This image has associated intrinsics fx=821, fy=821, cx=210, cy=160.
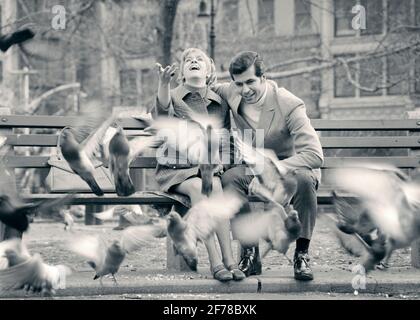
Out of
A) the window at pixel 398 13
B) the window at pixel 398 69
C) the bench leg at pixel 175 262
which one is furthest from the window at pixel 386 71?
the bench leg at pixel 175 262

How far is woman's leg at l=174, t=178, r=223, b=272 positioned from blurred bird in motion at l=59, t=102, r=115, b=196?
55 centimetres

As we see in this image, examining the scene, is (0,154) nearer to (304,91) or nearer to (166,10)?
(166,10)

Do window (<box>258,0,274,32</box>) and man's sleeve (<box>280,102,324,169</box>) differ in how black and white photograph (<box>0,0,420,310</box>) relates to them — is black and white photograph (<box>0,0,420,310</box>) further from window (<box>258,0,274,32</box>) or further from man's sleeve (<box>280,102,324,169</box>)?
window (<box>258,0,274,32</box>)

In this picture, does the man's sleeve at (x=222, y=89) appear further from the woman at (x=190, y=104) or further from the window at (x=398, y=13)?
the window at (x=398, y=13)

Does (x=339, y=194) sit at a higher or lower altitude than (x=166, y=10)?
lower

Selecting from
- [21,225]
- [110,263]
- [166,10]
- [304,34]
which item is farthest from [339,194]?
[304,34]

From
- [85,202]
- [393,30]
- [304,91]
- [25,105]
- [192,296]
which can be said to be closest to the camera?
[192,296]

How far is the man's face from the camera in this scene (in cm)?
518

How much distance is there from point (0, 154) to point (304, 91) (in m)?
19.6

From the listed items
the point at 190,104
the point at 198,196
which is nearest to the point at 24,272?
the point at 198,196

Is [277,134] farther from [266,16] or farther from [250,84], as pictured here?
[266,16]

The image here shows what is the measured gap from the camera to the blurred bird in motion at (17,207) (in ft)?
15.8

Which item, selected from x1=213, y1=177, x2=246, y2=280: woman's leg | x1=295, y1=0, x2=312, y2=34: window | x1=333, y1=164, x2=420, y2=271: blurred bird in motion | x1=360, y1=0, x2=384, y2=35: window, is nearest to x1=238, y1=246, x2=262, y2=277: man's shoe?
x1=213, y1=177, x2=246, y2=280: woman's leg
